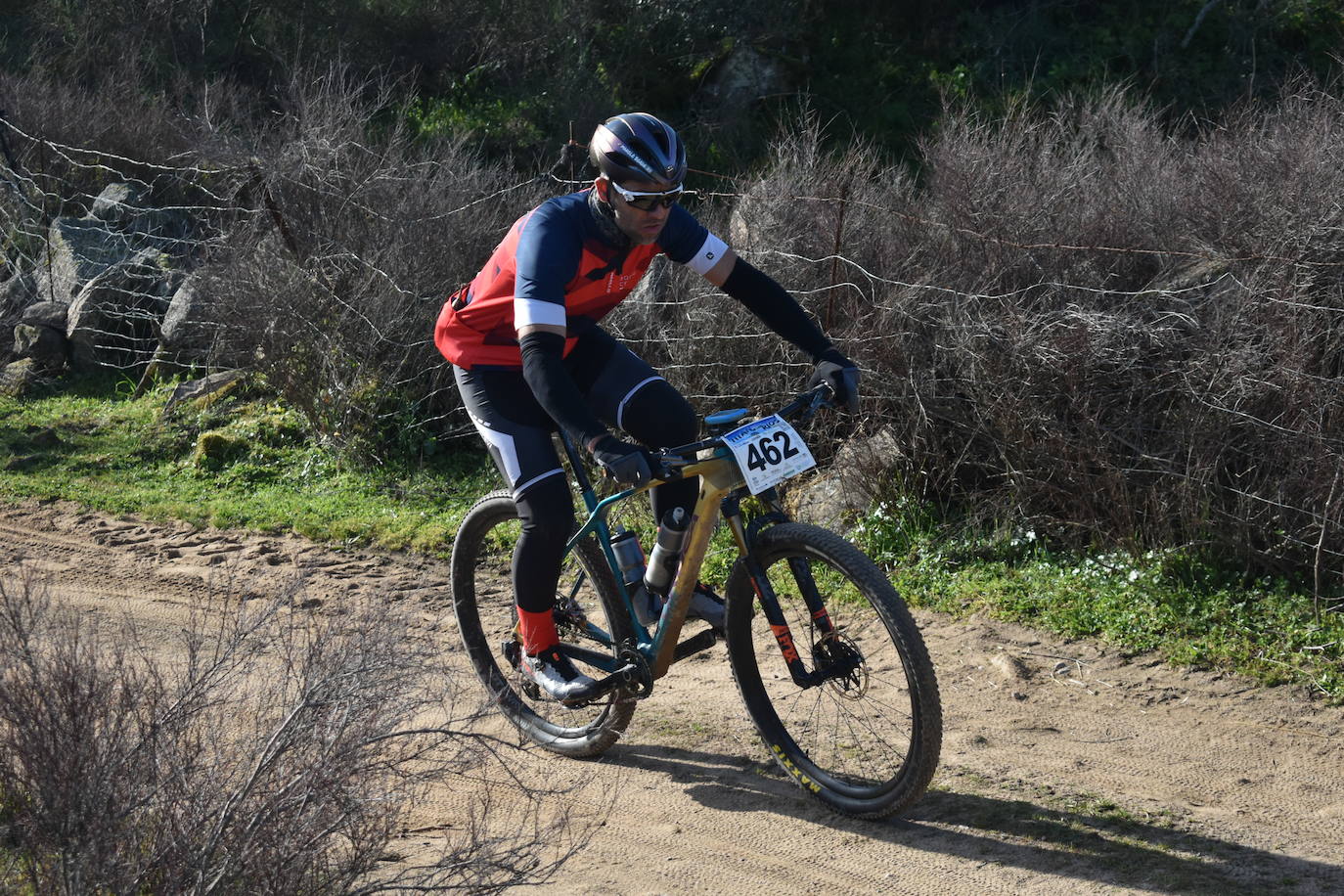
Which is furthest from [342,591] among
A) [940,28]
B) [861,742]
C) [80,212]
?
[940,28]

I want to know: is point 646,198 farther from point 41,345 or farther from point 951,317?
point 41,345

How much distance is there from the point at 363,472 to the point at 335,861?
19.7 ft

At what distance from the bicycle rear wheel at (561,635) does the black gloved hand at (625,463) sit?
957 mm

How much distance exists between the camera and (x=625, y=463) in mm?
3891

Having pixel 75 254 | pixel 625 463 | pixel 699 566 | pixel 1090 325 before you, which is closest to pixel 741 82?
pixel 75 254

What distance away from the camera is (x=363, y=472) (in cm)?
919

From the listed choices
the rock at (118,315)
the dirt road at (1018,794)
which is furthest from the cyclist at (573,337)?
the rock at (118,315)

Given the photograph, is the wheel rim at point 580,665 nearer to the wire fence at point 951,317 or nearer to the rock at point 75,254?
the wire fence at point 951,317

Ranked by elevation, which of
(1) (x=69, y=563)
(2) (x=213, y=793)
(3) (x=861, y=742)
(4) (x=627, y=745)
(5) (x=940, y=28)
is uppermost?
(5) (x=940, y=28)

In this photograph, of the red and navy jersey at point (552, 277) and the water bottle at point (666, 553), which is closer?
the red and navy jersey at point (552, 277)

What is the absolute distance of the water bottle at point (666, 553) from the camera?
175 inches

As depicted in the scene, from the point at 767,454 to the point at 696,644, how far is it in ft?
2.94

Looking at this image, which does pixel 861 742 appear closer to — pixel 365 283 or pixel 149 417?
pixel 365 283

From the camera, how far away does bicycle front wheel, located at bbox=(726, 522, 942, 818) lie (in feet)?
13.0
